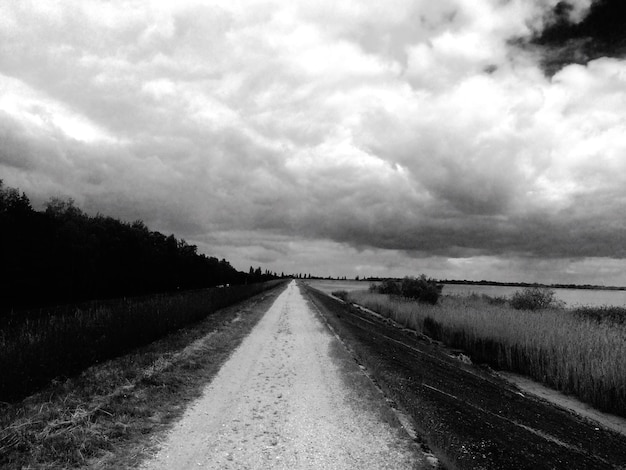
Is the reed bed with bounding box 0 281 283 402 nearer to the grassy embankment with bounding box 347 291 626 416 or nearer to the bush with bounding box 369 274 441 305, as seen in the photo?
the grassy embankment with bounding box 347 291 626 416

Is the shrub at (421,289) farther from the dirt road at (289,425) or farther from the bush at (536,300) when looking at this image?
the dirt road at (289,425)

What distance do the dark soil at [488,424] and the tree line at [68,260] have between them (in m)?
22.2

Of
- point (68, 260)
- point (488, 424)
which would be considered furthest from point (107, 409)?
point (68, 260)

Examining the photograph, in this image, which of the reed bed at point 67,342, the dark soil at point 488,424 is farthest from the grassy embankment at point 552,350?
the reed bed at point 67,342

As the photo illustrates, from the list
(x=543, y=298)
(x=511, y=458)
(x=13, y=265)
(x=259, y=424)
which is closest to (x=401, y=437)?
(x=511, y=458)

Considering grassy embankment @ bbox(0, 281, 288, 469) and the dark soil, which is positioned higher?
grassy embankment @ bbox(0, 281, 288, 469)

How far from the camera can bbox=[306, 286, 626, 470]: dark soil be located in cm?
574

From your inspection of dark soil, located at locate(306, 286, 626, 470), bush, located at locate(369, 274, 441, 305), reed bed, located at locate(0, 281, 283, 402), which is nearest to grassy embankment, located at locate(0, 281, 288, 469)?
reed bed, located at locate(0, 281, 283, 402)

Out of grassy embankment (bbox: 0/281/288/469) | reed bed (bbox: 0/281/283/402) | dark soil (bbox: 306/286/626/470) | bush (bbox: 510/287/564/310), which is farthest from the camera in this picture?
bush (bbox: 510/287/564/310)

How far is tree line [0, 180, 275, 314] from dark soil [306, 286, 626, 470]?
2222 centimetres

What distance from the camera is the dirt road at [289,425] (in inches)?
196

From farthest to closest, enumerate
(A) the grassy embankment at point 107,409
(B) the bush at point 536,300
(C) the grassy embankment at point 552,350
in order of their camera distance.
→ 1. (B) the bush at point 536,300
2. (C) the grassy embankment at point 552,350
3. (A) the grassy embankment at point 107,409

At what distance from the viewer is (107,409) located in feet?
21.4

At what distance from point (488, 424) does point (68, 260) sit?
34376 millimetres
